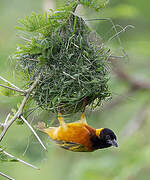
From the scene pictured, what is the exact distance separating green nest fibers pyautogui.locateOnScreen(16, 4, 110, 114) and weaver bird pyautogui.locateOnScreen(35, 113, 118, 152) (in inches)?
19.4

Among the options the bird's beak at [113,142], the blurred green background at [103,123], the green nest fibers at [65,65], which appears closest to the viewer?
the green nest fibers at [65,65]

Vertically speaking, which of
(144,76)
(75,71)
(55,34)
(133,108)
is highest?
(55,34)

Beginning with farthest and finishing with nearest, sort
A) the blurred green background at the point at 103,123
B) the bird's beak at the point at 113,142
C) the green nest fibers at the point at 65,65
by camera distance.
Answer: the blurred green background at the point at 103,123, the bird's beak at the point at 113,142, the green nest fibers at the point at 65,65

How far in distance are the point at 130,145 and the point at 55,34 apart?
13.9 ft

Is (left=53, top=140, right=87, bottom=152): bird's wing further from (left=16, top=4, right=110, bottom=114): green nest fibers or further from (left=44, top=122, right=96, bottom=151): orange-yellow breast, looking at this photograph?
(left=16, top=4, right=110, bottom=114): green nest fibers

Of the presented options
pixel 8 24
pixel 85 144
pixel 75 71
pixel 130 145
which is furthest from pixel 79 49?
pixel 8 24

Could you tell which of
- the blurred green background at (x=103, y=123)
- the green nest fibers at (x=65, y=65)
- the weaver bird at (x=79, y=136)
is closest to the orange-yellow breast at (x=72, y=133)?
the weaver bird at (x=79, y=136)

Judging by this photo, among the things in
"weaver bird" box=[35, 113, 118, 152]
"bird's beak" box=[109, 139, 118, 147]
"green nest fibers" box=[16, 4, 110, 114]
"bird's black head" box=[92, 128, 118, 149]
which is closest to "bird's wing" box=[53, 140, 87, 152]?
"weaver bird" box=[35, 113, 118, 152]

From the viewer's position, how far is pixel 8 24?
1017cm

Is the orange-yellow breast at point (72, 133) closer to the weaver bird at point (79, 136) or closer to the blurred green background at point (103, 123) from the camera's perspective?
the weaver bird at point (79, 136)

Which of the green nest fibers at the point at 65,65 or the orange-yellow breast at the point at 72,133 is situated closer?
the green nest fibers at the point at 65,65

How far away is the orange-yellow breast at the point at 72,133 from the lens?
411 cm

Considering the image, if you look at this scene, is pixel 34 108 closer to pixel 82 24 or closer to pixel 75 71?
pixel 75 71

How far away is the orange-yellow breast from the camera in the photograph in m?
4.11
